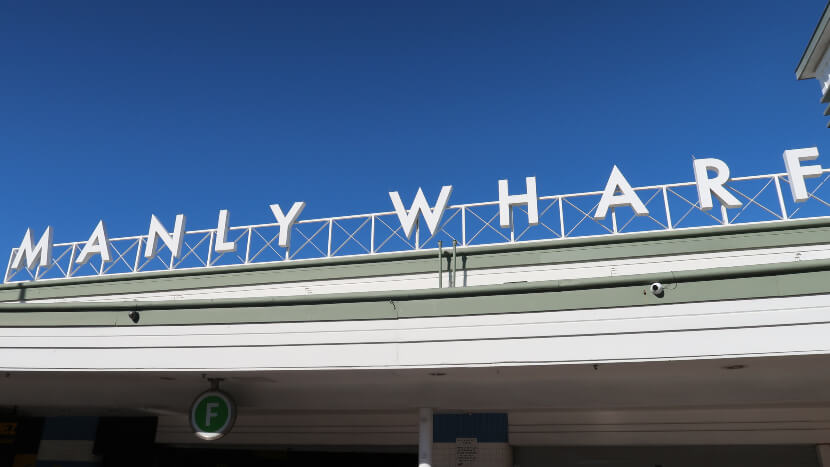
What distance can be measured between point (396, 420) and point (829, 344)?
9176 millimetres

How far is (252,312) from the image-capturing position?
895 centimetres

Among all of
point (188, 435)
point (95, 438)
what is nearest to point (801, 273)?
point (188, 435)

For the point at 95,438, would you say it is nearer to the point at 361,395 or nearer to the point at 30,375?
the point at 30,375

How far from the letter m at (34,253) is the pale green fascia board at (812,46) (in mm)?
21892

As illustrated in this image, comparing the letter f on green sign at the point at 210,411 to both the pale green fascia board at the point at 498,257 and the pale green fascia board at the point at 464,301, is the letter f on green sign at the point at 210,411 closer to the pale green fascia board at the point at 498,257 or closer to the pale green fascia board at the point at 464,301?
the pale green fascia board at the point at 464,301

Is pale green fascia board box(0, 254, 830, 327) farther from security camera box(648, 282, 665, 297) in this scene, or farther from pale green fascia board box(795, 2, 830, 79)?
pale green fascia board box(795, 2, 830, 79)

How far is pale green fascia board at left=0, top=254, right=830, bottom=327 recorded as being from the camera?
23.6 feet

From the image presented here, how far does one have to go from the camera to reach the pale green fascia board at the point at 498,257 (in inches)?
498

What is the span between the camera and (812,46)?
10.2 metres

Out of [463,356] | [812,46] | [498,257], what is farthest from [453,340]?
[812,46]

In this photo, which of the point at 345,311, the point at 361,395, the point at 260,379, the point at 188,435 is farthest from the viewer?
the point at 188,435

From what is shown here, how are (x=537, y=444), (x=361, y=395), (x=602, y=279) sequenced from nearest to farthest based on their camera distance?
1. (x=602, y=279)
2. (x=361, y=395)
3. (x=537, y=444)

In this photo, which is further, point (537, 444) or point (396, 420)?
point (396, 420)

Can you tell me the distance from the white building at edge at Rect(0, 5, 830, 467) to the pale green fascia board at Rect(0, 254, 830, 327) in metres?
0.03
